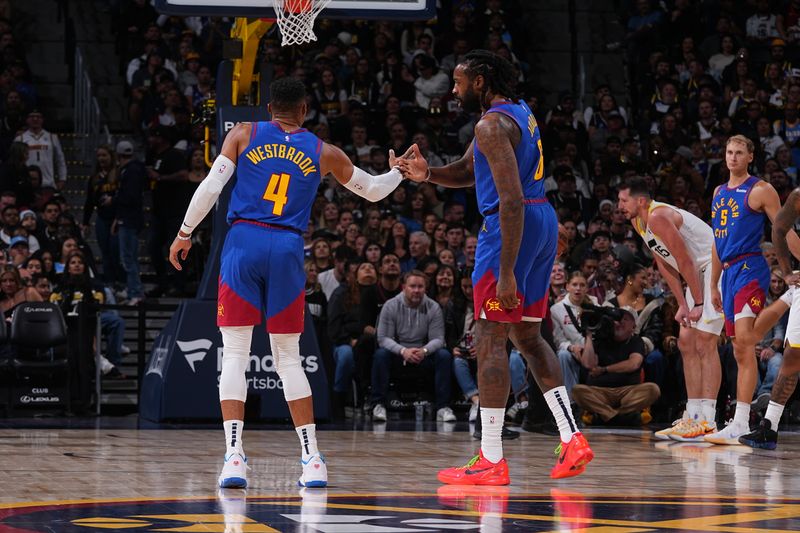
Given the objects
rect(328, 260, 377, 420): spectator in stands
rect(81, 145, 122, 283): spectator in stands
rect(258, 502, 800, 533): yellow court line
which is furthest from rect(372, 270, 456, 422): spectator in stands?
rect(258, 502, 800, 533): yellow court line

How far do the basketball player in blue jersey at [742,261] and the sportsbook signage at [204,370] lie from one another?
10.8 ft

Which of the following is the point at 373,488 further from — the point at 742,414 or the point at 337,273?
the point at 337,273

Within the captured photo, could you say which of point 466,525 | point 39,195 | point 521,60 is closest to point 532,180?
point 466,525

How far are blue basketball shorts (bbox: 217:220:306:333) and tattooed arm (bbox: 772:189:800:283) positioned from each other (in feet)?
13.0

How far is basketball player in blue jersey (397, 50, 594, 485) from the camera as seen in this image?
6719 mm

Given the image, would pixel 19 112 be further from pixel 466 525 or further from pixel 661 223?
pixel 466 525

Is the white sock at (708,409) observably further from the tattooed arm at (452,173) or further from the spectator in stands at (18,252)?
the spectator in stands at (18,252)

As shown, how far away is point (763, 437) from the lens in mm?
9383

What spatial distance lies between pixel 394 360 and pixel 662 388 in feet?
8.68

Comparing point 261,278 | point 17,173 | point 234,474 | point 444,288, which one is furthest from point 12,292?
point 234,474

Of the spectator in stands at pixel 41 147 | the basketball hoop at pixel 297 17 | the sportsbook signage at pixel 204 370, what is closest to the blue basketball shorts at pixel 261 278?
the basketball hoop at pixel 297 17

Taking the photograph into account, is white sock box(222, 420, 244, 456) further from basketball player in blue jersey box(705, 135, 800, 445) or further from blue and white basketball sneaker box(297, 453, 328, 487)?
basketball player in blue jersey box(705, 135, 800, 445)

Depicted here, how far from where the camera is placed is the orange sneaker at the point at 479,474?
673cm

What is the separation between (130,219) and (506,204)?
30.5 feet
